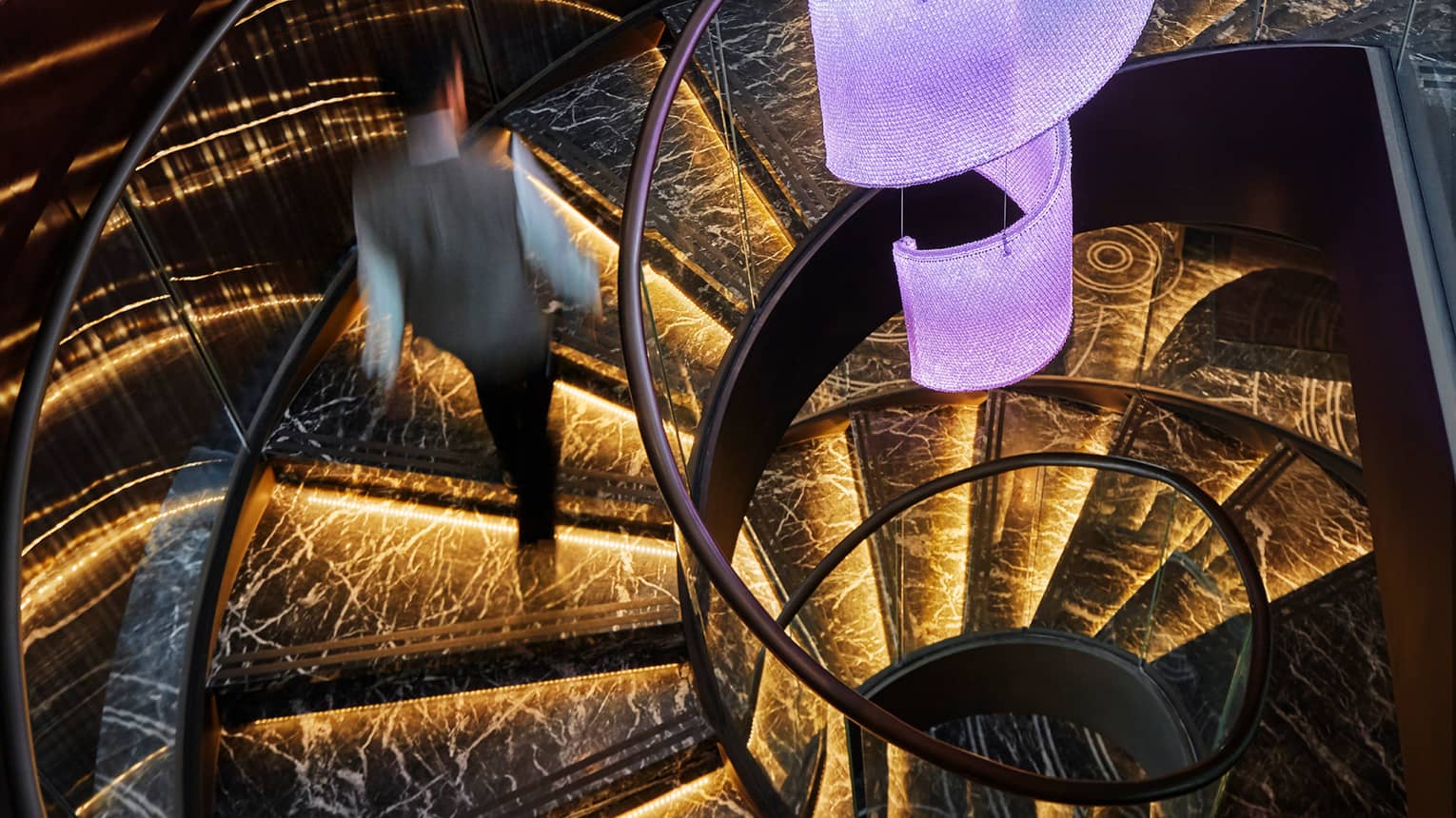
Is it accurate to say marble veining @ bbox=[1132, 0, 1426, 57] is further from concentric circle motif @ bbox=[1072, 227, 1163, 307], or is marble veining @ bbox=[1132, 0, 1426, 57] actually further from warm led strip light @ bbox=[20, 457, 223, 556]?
warm led strip light @ bbox=[20, 457, 223, 556]

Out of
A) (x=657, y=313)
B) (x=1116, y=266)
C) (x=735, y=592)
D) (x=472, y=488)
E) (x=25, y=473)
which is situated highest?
(x=25, y=473)

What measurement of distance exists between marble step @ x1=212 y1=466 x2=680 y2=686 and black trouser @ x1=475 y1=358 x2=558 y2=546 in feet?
0.25

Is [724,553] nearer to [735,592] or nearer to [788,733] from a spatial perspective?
[788,733]

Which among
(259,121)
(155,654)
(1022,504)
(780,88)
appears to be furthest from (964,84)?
(1022,504)

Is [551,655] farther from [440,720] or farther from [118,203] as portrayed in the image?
[118,203]

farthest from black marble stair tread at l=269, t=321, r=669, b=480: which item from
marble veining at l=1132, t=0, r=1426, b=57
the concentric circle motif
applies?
the concentric circle motif

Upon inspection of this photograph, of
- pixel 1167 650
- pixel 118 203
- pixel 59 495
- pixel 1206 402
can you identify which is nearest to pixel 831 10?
pixel 118 203

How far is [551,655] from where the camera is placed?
3.38m

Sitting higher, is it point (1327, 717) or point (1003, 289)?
point (1003, 289)

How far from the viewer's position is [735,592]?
2.61 meters

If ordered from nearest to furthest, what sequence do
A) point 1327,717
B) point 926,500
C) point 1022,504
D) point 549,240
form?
point 549,240 → point 1327,717 → point 1022,504 → point 926,500

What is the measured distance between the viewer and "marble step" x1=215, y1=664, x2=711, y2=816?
305 cm

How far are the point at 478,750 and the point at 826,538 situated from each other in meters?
3.35

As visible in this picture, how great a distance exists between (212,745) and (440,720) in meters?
0.63
